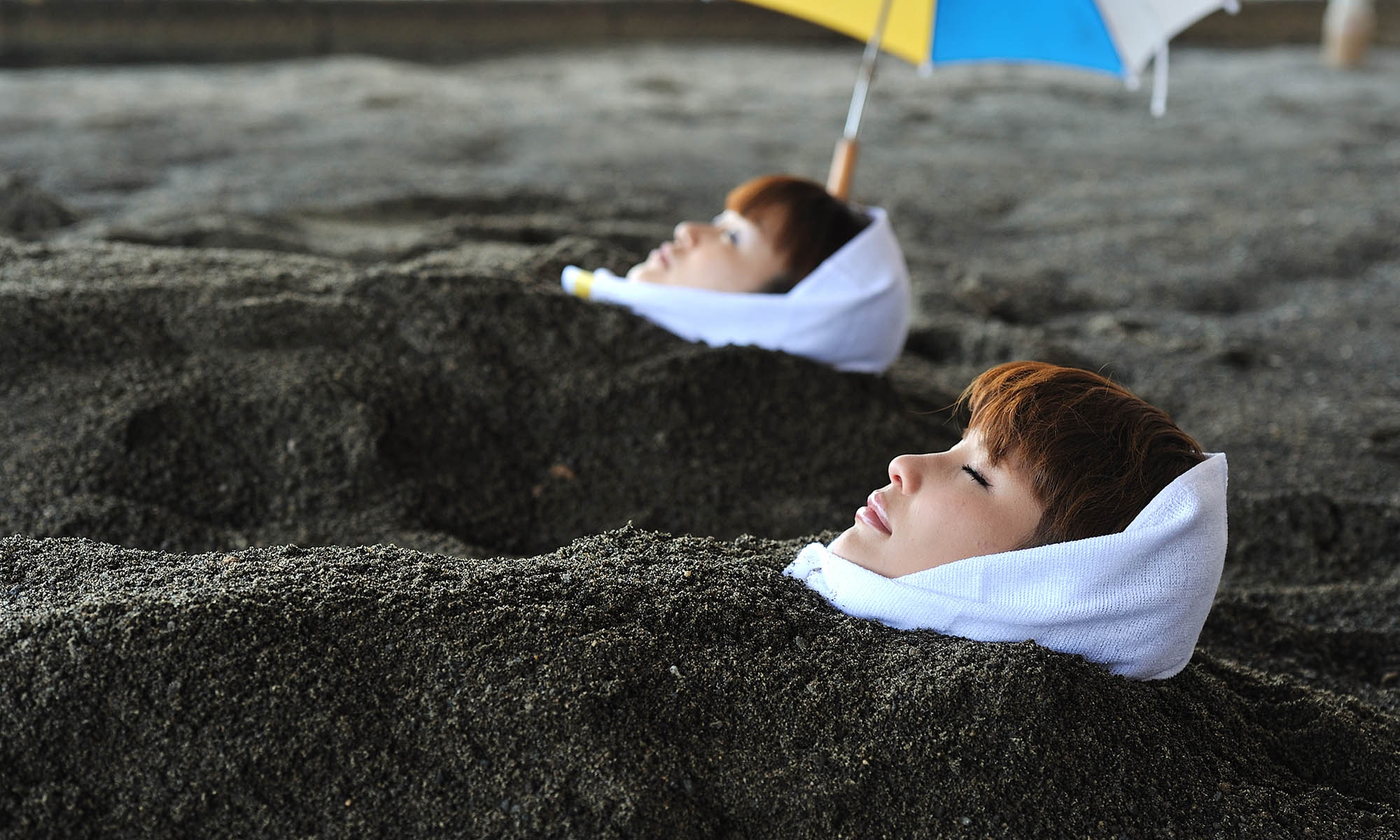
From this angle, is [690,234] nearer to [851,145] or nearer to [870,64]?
[851,145]

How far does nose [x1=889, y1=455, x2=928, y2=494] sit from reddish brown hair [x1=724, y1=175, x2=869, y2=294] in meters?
1.27

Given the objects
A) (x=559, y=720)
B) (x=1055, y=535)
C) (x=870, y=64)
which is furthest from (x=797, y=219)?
(x=559, y=720)

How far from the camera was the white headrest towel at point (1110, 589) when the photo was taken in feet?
4.42

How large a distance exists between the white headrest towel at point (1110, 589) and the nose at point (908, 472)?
0.11 meters

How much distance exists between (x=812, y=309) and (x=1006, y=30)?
1.25m

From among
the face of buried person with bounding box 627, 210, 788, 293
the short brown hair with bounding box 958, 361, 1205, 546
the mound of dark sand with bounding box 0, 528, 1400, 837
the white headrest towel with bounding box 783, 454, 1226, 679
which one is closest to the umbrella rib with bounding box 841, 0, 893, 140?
the face of buried person with bounding box 627, 210, 788, 293

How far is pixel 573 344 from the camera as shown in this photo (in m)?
2.53

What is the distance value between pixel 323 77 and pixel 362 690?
5.82m

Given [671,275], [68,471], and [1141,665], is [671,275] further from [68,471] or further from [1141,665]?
[1141,665]

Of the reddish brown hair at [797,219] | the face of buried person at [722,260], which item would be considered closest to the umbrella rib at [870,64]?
the reddish brown hair at [797,219]

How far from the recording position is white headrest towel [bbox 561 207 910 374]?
2619 mm

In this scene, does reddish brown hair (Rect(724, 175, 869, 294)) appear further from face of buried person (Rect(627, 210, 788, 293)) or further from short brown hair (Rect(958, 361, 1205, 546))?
short brown hair (Rect(958, 361, 1205, 546))

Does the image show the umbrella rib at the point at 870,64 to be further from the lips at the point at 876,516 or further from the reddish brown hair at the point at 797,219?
the lips at the point at 876,516

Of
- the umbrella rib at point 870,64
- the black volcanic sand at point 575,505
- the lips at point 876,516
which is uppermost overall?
the umbrella rib at point 870,64
